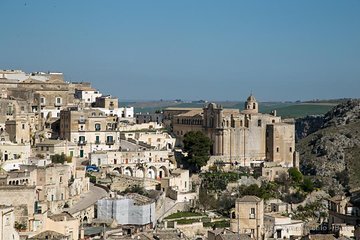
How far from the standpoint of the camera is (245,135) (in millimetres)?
60469

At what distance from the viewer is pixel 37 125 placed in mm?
55969

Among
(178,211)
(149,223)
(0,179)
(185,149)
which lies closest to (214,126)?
(185,149)

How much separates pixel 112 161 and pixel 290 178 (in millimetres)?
13266

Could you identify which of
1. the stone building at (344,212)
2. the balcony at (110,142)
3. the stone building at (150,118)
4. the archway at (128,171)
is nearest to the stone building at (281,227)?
the stone building at (344,212)

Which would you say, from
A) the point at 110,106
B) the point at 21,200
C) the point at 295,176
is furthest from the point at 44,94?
the point at 21,200

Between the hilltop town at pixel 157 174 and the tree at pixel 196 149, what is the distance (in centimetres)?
7

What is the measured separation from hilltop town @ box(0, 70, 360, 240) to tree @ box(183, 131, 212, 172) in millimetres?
74

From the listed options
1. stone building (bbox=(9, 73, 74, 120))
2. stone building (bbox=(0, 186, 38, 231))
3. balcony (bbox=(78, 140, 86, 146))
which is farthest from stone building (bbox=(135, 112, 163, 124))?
stone building (bbox=(0, 186, 38, 231))

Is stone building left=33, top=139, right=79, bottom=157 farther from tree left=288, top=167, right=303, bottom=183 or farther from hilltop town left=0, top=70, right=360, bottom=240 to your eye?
tree left=288, top=167, right=303, bottom=183

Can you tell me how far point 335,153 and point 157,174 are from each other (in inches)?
934

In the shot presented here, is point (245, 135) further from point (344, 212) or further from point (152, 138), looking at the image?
point (344, 212)

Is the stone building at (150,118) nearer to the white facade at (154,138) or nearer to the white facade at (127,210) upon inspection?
the white facade at (154,138)

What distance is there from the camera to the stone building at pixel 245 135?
5969 centimetres

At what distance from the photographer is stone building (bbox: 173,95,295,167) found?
196 ft
